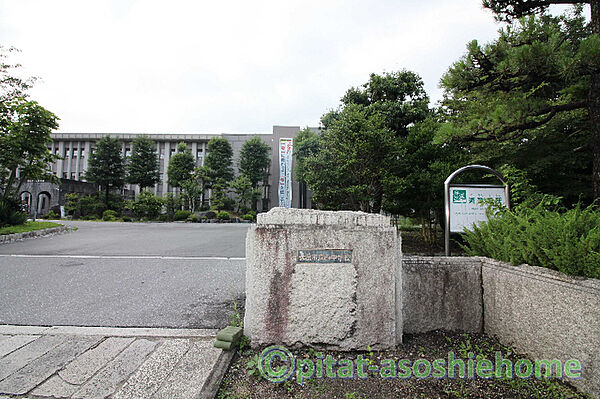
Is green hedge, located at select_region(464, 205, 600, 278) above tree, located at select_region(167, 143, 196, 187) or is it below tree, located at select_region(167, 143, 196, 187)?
below

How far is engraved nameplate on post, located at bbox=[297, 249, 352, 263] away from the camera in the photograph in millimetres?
2379

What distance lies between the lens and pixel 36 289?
4.17m

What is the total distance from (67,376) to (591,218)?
4.32 metres

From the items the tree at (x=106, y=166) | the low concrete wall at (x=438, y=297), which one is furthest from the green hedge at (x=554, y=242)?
the tree at (x=106, y=166)

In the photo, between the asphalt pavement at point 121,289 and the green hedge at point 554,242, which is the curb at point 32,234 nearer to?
the asphalt pavement at point 121,289

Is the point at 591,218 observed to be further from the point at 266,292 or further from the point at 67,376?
the point at 67,376

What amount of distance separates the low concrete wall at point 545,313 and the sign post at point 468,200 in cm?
116

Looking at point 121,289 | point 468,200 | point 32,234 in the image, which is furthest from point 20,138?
point 468,200

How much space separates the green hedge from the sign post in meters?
0.79

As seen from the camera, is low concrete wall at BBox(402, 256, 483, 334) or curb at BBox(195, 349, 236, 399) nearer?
curb at BBox(195, 349, 236, 399)

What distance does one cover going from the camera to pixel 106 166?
29844 mm

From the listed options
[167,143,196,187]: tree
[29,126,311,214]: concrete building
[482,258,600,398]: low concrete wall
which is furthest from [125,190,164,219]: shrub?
[482,258,600,398]: low concrete wall

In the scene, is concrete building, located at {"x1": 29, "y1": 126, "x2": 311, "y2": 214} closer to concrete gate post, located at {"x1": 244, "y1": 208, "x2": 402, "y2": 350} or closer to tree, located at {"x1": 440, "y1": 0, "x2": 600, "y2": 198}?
tree, located at {"x1": 440, "y1": 0, "x2": 600, "y2": 198}

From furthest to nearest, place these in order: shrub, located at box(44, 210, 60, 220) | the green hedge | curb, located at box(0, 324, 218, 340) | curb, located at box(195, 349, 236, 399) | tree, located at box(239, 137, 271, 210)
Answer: tree, located at box(239, 137, 271, 210) < shrub, located at box(44, 210, 60, 220) < curb, located at box(0, 324, 218, 340) < the green hedge < curb, located at box(195, 349, 236, 399)
